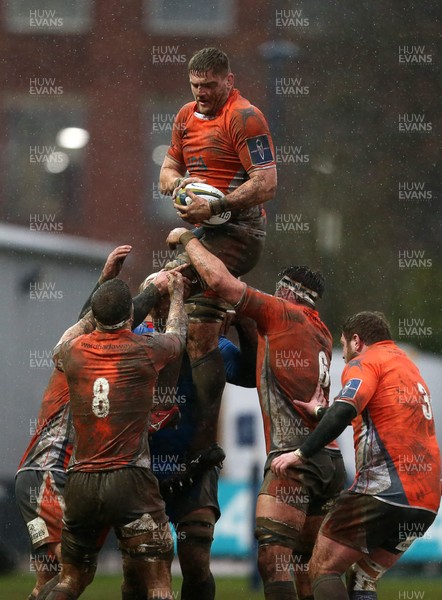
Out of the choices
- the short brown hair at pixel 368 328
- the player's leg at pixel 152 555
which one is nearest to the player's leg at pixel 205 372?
the short brown hair at pixel 368 328

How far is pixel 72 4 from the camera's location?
47.0ft

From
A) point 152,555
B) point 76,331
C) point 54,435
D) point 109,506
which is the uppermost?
point 76,331

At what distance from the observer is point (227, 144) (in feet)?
22.7

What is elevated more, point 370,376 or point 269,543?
point 370,376

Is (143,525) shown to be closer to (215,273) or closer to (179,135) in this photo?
(215,273)

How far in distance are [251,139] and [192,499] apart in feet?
7.85

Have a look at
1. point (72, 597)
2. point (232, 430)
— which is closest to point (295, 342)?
point (72, 597)

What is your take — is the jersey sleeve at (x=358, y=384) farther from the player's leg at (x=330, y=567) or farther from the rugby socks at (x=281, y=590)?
the rugby socks at (x=281, y=590)

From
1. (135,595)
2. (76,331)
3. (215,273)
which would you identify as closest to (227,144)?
(215,273)

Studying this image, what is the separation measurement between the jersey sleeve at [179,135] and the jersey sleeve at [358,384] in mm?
1739

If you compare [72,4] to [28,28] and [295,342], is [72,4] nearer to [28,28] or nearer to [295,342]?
[28,28]

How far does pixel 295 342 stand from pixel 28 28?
8.52 meters

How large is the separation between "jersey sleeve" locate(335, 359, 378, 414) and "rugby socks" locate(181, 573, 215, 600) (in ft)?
5.49

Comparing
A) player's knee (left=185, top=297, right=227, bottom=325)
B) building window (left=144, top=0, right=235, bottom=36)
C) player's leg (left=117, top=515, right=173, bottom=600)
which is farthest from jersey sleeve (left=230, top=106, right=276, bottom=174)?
building window (left=144, top=0, right=235, bottom=36)
